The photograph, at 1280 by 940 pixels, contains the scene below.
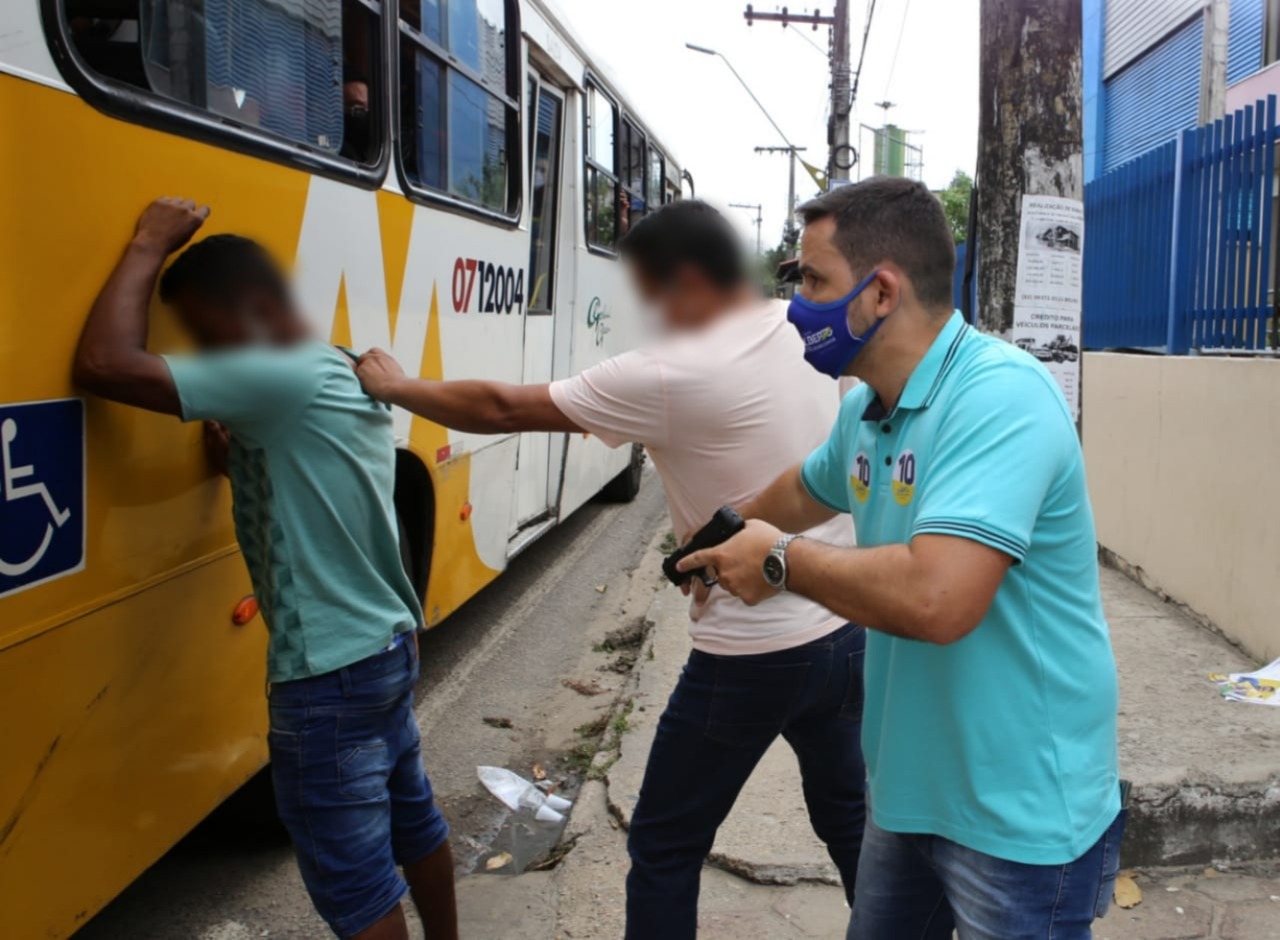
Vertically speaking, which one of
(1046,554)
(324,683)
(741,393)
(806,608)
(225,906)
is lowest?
(225,906)

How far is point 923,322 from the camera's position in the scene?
174cm

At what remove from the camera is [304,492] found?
89.0 inches

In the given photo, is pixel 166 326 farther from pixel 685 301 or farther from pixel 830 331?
pixel 830 331

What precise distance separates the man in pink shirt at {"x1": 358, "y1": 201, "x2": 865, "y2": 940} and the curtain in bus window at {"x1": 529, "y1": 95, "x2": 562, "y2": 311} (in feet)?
12.3

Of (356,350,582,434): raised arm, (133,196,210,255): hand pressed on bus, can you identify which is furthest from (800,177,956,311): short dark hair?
(133,196,210,255): hand pressed on bus

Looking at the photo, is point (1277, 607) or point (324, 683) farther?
point (1277, 607)

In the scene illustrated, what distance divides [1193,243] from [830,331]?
503 centimetres

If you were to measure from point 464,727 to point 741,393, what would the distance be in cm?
300

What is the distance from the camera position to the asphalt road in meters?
3.30

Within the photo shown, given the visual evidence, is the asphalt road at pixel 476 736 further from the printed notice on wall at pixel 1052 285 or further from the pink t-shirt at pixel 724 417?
the printed notice on wall at pixel 1052 285

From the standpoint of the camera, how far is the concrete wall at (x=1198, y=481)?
4.87 meters

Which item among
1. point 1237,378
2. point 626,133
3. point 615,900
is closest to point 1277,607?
point 1237,378

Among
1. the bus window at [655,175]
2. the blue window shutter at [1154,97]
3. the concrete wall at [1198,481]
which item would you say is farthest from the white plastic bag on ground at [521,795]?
the blue window shutter at [1154,97]

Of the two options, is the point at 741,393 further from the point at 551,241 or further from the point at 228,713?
the point at 551,241
